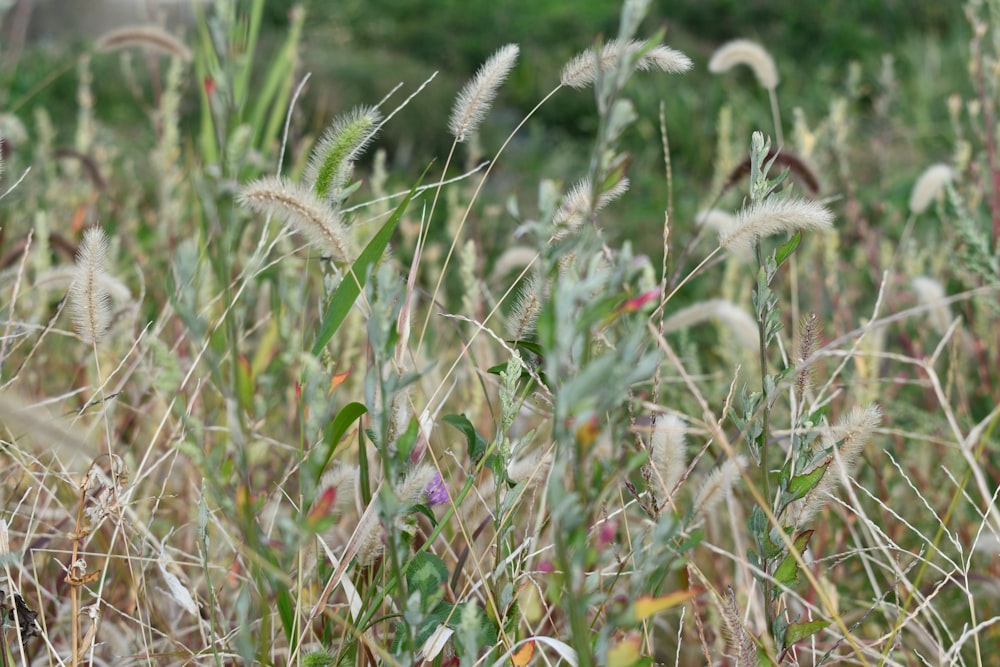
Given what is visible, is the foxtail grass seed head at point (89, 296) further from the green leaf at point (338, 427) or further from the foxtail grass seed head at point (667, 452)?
the foxtail grass seed head at point (667, 452)

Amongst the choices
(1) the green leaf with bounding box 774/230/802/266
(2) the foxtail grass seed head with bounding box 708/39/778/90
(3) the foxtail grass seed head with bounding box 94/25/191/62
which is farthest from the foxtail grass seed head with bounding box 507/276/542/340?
(3) the foxtail grass seed head with bounding box 94/25/191/62

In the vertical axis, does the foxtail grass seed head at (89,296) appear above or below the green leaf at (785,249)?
below

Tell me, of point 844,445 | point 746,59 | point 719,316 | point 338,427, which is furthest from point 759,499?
point 746,59

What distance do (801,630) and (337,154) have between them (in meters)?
0.62

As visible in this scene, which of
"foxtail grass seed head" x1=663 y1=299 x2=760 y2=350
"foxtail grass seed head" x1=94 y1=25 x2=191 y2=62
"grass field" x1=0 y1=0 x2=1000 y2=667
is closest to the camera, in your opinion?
"grass field" x1=0 y1=0 x2=1000 y2=667

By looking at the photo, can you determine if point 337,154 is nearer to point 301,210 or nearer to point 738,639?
point 301,210

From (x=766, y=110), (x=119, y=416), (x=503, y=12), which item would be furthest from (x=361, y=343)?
(x=503, y=12)

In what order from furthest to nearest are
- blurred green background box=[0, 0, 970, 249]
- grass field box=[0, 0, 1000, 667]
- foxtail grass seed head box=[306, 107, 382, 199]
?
blurred green background box=[0, 0, 970, 249]
foxtail grass seed head box=[306, 107, 382, 199]
grass field box=[0, 0, 1000, 667]

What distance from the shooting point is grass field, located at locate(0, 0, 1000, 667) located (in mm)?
739

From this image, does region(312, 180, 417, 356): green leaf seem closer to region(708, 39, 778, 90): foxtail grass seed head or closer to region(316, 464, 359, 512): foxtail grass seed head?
region(316, 464, 359, 512): foxtail grass seed head

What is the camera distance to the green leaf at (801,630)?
907 millimetres

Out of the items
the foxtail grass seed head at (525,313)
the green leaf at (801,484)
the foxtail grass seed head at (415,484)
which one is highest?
the foxtail grass seed head at (525,313)

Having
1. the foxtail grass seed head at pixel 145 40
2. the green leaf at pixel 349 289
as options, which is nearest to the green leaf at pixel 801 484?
the green leaf at pixel 349 289

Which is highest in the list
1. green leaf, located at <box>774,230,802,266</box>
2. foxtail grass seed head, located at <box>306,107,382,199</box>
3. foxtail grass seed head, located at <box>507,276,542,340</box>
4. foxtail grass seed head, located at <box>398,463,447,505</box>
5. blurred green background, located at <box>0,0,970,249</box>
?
foxtail grass seed head, located at <box>306,107,382,199</box>
